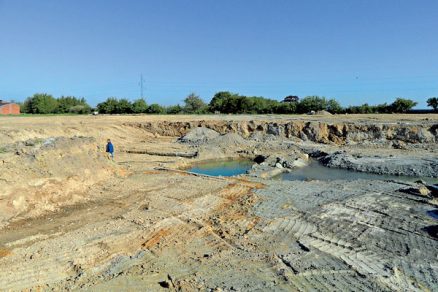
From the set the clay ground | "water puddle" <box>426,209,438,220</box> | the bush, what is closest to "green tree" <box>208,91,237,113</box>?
the bush

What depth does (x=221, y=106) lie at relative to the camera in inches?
2068

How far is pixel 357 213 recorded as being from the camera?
10.2 metres

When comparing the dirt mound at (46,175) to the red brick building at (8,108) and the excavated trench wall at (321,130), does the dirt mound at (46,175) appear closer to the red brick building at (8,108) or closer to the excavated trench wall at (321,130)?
the excavated trench wall at (321,130)

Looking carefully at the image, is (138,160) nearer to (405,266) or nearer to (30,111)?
(405,266)

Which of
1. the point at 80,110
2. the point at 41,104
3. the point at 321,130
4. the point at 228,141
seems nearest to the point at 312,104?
the point at 321,130

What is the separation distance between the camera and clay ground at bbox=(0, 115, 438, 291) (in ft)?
22.2

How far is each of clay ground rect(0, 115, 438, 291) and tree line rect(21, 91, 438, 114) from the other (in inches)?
1257

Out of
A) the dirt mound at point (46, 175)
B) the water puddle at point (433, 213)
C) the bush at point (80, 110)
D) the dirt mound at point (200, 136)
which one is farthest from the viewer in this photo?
the bush at point (80, 110)

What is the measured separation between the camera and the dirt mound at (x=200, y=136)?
1049 inches

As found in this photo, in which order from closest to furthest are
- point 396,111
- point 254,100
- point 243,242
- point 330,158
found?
point 243,242, point 330,158, point 396,111, point 254,100

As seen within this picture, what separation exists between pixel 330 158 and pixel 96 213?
1370 centimetres

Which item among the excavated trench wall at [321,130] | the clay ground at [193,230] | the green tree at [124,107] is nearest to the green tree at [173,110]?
the green tree at [124,107]

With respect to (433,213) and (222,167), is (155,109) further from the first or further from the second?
(433,213)

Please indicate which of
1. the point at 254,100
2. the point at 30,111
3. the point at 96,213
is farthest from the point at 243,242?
the point at 30,111
